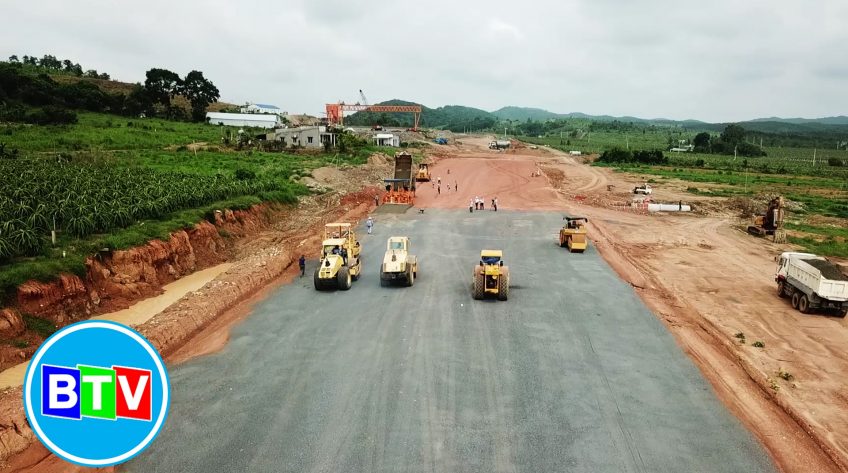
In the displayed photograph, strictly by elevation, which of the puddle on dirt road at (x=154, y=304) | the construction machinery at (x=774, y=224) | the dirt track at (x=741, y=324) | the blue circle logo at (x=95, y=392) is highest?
the blue circle logo at (x=95, y=392)

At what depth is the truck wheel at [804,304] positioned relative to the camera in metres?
22.1

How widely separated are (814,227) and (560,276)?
2836cm

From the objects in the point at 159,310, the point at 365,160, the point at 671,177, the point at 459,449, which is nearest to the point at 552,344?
the point at 459,449

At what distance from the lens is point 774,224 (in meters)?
36.5

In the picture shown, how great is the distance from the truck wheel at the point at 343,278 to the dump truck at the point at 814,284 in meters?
19.9

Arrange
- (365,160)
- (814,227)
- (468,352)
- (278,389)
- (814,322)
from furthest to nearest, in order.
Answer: (365,160)
(814,227)
(814,322)
(468,352)
(278,389)

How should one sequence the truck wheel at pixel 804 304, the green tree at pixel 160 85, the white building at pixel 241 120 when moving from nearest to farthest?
the truck wheel at pixel 804 304 → the green tree at pixel 160 85 → the white building at pixel 241 120

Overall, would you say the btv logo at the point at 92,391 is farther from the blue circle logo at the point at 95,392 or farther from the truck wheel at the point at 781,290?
the truck wheel at the point at 781,290

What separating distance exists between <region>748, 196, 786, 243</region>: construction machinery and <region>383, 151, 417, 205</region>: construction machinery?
27.2 metres

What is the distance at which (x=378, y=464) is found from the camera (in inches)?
473

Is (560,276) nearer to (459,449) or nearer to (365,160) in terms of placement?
(459,449)

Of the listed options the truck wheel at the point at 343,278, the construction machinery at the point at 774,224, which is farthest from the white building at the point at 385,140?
the truck wheel at the point at 343,278

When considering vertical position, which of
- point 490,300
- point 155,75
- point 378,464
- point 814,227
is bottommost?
point 378,464

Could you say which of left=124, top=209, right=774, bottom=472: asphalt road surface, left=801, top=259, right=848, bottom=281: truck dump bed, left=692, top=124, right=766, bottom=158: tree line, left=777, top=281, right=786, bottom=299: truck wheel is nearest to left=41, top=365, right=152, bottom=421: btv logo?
left=124, top=209, right=774, bottom=472: asphalt road surface
